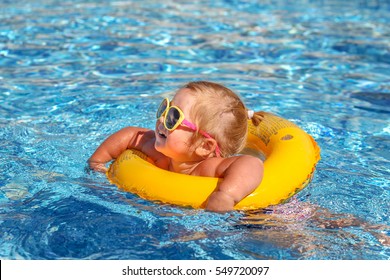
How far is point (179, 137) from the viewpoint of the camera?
4129mm

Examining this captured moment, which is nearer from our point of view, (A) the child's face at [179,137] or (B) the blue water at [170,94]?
(B) the blue water at [170,94]

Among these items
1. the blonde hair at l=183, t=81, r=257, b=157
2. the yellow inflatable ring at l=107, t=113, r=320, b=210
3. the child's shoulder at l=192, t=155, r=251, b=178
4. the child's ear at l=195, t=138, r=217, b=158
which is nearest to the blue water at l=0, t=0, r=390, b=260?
the yellow inflatable ring at l=107, t=113, r=320, b=210

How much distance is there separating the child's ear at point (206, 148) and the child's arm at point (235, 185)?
0.22 meters

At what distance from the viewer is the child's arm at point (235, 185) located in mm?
3818

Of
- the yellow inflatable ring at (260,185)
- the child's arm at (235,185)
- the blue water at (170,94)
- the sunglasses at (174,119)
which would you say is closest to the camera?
the blue water at (170,94)

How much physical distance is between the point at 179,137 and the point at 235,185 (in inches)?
20.7

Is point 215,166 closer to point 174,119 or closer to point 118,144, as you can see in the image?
point 174,119

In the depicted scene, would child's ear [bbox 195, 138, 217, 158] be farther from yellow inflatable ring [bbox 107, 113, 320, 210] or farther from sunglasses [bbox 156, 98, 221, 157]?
yellow inflatable ring [bbox 107, 113, 320, 210]

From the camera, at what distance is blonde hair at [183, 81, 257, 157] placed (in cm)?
405

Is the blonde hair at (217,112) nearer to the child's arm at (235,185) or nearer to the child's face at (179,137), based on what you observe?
the child's face at (179,137)

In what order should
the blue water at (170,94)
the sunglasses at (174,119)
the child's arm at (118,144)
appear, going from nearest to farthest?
the blue water at (170,94) → the sunglasses at (174,119) → the child's arm at (118,144)

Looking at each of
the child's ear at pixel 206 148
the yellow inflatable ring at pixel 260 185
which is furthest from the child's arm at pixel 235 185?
the child's ear at pixel 206 148

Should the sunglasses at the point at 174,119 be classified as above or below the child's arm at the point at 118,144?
above

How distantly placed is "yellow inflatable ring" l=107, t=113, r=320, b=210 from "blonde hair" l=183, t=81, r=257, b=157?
0.31m
